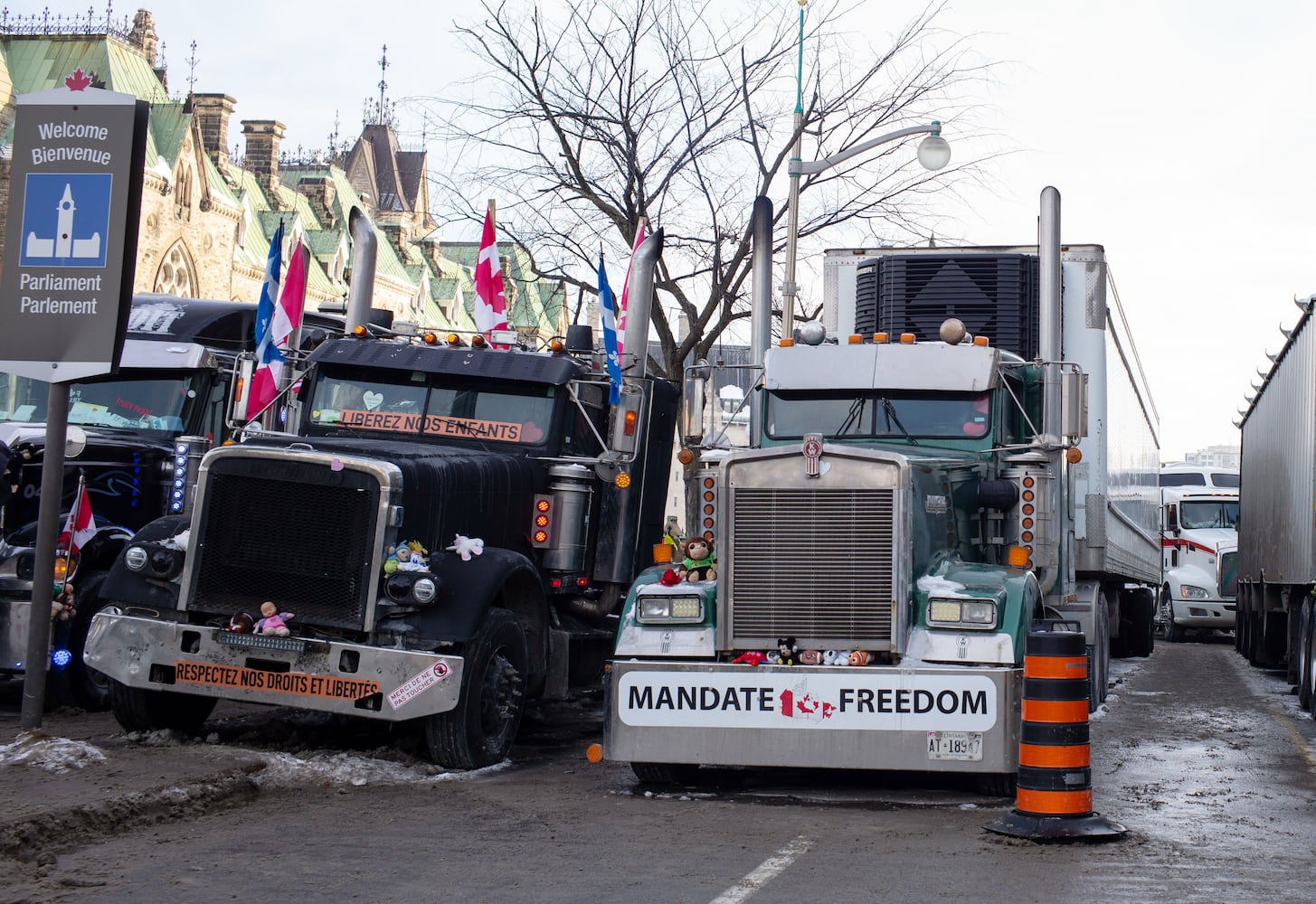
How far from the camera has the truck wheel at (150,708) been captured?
10.1 metres

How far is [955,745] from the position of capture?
8.62 meters

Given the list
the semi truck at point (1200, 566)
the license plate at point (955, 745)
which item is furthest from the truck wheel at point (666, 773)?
the semi truck at point (1200, 566)

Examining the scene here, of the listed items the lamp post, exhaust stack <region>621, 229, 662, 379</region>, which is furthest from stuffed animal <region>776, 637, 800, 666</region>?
the lamp post

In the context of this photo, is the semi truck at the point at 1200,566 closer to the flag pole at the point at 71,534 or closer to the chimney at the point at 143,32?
the flag pole at the point at 71,534

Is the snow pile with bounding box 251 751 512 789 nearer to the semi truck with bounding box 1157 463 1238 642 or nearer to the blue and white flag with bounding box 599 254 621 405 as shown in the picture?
the blue and white flag with bounding box 599 254 621 405

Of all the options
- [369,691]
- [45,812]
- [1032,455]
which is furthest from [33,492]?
[1032,455]

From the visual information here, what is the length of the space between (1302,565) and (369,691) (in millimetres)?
10656

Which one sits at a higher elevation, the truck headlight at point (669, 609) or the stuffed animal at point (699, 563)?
the stuffed animal at point (699, 563)

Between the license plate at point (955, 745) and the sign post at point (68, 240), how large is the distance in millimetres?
5540

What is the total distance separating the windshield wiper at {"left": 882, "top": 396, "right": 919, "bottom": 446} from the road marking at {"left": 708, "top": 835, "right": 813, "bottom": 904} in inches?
150

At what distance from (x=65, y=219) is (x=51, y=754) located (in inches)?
138

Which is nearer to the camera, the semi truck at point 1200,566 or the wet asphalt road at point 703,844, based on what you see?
the wet asphalt road at point 703,844

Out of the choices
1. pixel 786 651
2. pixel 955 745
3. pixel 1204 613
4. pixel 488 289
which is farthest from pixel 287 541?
pixel 1204 613

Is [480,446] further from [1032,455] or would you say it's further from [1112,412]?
[1112,412]
